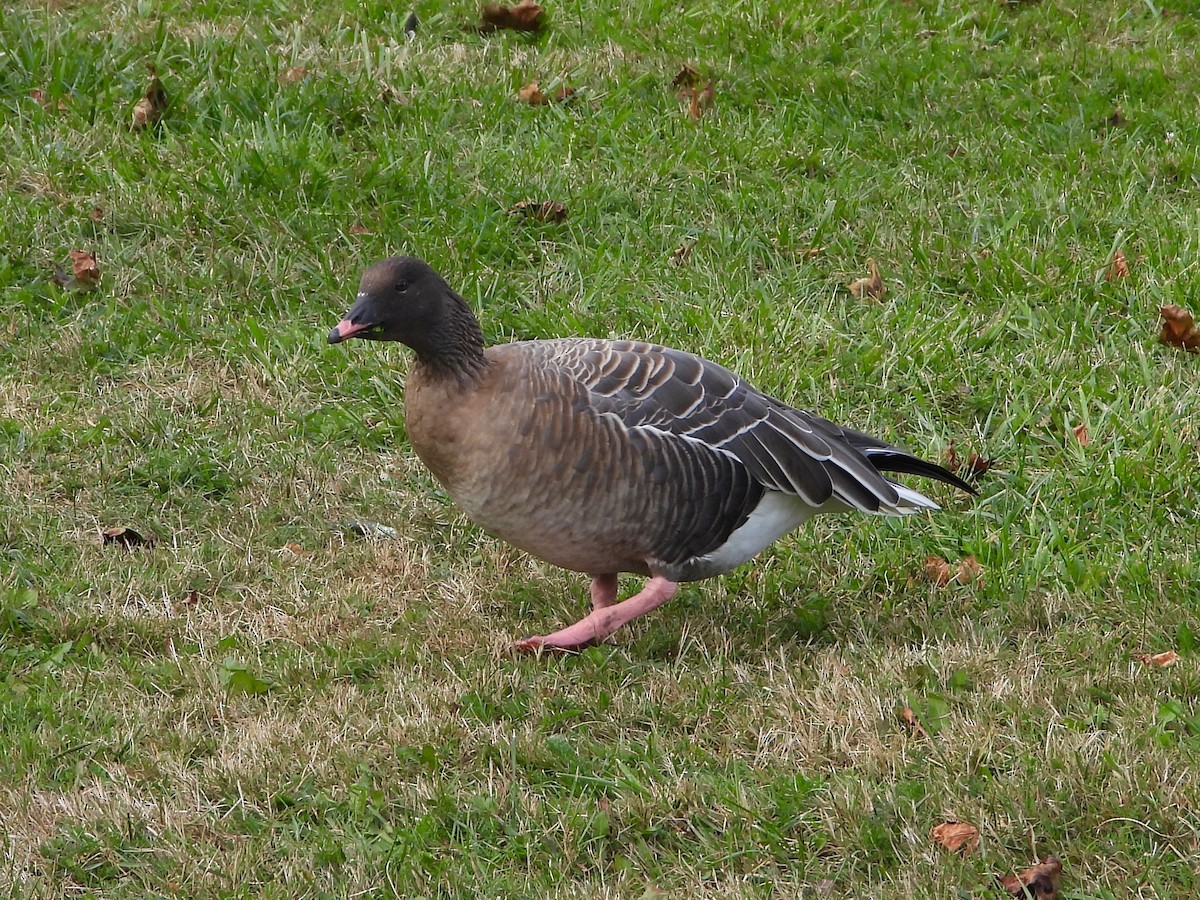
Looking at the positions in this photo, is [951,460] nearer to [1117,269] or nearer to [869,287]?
[869,287]

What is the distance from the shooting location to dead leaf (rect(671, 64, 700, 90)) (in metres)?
7.76

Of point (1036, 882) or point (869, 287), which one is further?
point (869, 287)

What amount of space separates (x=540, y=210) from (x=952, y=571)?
9.00 ft

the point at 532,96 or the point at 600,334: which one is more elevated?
the point at 532,96

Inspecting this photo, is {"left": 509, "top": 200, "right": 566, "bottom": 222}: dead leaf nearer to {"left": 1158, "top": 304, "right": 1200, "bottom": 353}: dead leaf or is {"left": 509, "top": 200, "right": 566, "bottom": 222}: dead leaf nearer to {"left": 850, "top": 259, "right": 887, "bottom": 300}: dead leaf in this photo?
{"left": 850, "top": 259, "right": 887, "bottom": 300}: dead leaf

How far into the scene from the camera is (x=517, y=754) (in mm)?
3863

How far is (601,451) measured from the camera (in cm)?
418

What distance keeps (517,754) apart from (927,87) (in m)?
5.12

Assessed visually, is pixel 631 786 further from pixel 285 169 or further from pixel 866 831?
pixel 285 169

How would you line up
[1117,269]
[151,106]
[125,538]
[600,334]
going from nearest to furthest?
[125,538] → [600,334] → [1117,269] → [151,106]

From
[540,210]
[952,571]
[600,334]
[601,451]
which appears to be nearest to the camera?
[601,451]

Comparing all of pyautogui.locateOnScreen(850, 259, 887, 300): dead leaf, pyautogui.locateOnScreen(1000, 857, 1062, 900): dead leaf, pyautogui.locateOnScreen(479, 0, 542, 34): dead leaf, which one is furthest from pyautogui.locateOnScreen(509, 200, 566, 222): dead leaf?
pyautogui.locateOnScreen(1000, 857, 1062, 900): dead leaf

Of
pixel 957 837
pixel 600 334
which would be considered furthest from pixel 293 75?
pixel 957 837

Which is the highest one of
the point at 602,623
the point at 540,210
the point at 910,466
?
the point at 910,466
